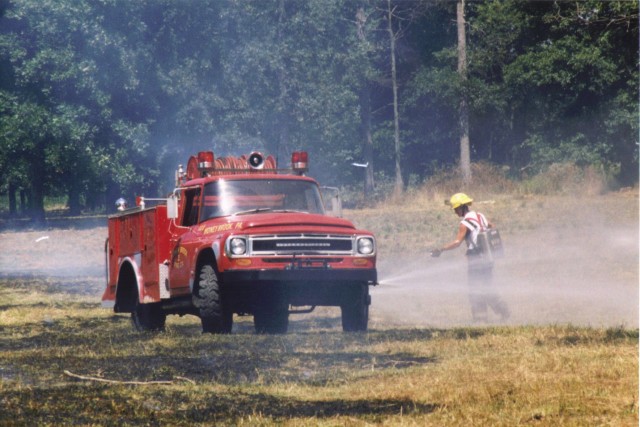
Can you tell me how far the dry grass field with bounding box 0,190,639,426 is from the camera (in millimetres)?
8031

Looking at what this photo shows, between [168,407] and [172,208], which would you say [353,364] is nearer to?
[168,407]

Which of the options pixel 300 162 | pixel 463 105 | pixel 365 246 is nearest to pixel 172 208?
pixel 300 162

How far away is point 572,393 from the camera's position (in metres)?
8.36

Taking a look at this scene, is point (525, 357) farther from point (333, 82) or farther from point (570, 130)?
point (333, 82)

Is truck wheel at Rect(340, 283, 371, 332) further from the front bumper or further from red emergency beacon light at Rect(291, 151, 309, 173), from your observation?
red emergency beacon light at Rect(291, 151, 309, 173)

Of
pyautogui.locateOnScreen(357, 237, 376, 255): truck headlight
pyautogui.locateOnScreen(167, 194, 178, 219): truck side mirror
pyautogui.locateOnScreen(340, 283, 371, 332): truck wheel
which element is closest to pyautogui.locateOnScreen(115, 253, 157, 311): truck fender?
pyautogui.locateOnScreen(167, 194, 178, 219): truck side mirror

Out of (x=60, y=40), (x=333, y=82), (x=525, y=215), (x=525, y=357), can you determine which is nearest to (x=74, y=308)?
(x=525, y=357)

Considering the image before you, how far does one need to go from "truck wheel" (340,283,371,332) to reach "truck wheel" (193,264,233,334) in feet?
4.98

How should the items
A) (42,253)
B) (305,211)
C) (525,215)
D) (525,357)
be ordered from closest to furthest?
1. (525,357)
2. (305,211)
3. (525,215)
4. (42,253)

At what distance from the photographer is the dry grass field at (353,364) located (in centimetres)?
803

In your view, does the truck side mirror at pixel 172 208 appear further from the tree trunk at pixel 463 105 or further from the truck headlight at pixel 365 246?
the tree trunk at pixel 463 105

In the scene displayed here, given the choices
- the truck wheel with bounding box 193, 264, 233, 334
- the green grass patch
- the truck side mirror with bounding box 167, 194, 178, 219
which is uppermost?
the truck side mirror with bounding box 167, 194, 178, 219

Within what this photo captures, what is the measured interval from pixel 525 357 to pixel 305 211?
5.26 meters

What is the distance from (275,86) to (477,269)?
43998 mm
